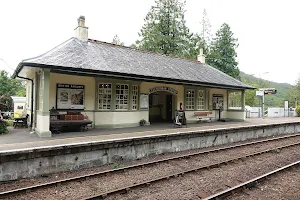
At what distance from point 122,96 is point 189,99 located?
5302 millimetres

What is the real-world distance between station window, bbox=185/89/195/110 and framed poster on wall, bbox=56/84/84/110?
23.0ft

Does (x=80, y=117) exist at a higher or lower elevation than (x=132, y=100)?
lower

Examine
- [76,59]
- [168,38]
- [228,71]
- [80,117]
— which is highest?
[168,38]

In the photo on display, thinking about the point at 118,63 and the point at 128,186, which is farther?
the point at 118,63

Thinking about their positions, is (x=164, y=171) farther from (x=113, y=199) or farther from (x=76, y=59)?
(x=76, y=59)

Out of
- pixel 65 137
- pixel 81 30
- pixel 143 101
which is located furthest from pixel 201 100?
pixel 65 137

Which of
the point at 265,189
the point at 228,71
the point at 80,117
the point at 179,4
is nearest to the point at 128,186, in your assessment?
the point at 265,189

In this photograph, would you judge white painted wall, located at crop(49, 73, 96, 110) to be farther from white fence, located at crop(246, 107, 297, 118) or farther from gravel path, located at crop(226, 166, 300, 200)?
white fence, located at crop(246, 107, 297, 118)

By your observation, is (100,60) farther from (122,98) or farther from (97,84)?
(122,98)

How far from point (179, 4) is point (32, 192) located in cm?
2885

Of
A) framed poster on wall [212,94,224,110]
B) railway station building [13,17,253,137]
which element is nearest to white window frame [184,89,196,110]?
railway station building [13,17,253,137]

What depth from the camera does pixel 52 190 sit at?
4902 millimetres

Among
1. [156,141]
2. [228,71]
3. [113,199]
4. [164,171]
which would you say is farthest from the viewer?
[228,71]

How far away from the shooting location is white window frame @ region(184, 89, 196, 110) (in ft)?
47.8
